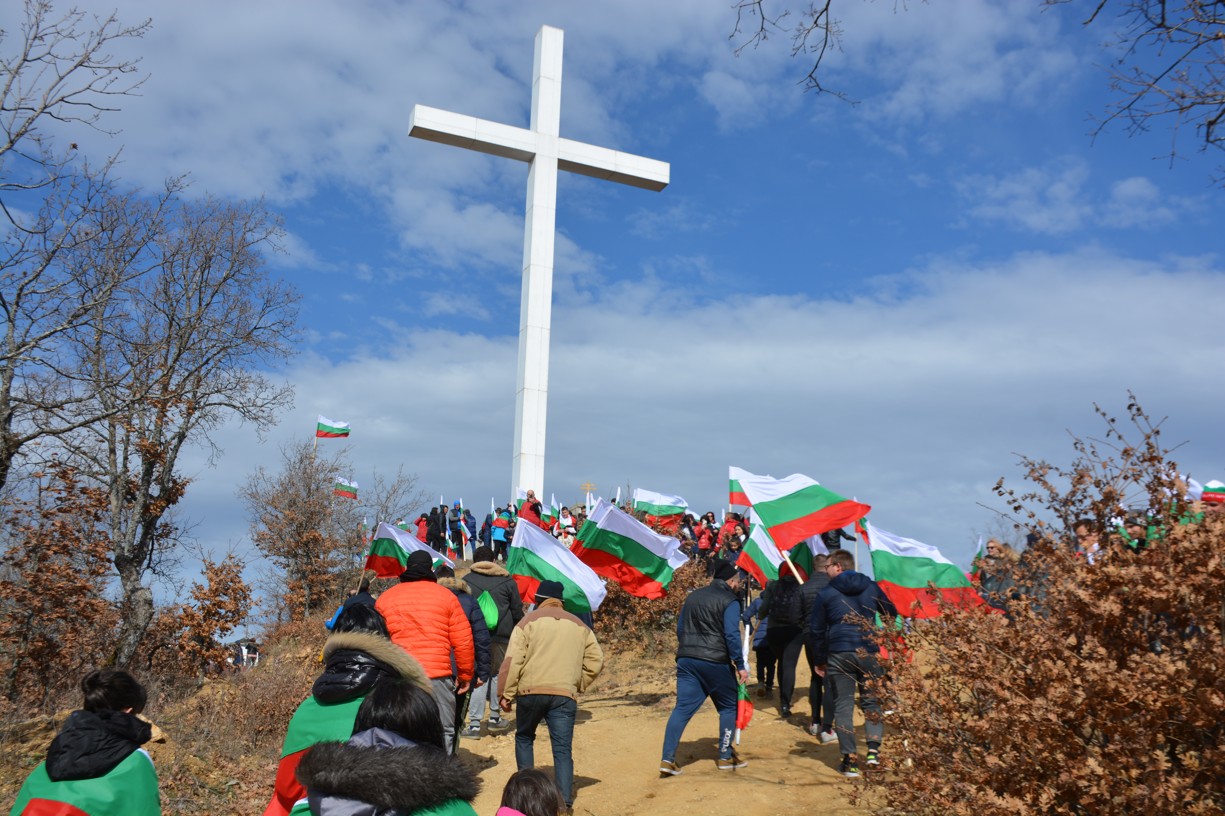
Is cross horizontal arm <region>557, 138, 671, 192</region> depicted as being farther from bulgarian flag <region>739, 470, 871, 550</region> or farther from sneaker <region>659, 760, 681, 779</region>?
sneaker <region>659, 760, 681, 779</region>

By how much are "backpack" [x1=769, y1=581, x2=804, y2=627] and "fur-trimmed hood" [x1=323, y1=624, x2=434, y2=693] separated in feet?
24.8

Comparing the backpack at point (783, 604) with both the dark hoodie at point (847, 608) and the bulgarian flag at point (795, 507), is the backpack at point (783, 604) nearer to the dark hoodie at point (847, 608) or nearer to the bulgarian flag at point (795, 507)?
the bulgarian flag at point (795, 507)

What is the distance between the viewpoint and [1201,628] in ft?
15.2

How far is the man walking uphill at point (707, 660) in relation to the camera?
9359mm

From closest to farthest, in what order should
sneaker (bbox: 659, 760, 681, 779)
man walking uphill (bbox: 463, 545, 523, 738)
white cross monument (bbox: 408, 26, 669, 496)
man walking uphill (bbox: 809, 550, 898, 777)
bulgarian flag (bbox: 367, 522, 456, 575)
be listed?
1. man walking uphill (bbox: 809, 550, 898, 777)
2. sneaker (bbox: 659, 760, 681, 779)
3. man walking uphill (bbox: 463, 545, 523, 738)
4. bulgarian flag (bbox: 367, 522, 456, 575)
5. white cross monument (bbox: 408, 26, 669, 496)

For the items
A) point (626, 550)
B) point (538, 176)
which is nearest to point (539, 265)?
point (538, 176)

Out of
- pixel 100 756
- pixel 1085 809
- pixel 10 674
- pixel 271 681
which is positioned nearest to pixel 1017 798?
pixel 1085 809

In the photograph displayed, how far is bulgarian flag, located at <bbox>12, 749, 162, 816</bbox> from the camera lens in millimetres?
4355

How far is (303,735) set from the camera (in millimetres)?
4477

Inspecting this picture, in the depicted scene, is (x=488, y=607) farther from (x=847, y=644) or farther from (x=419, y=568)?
(x=847, y=644)

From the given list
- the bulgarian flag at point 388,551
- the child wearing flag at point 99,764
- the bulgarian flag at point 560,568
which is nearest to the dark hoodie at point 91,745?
the child wearing flag at point 99,764

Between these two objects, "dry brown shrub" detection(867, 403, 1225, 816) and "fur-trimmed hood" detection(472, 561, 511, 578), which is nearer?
"dry brown shrub" detection(867, 403, 1225, 816)

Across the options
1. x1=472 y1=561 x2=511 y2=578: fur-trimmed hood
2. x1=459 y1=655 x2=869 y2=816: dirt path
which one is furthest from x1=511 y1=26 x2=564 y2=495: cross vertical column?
x1=472 y1=561 x2=511 y2=578: fur-trimmed hood

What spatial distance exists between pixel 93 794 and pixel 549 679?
14.2 feet
